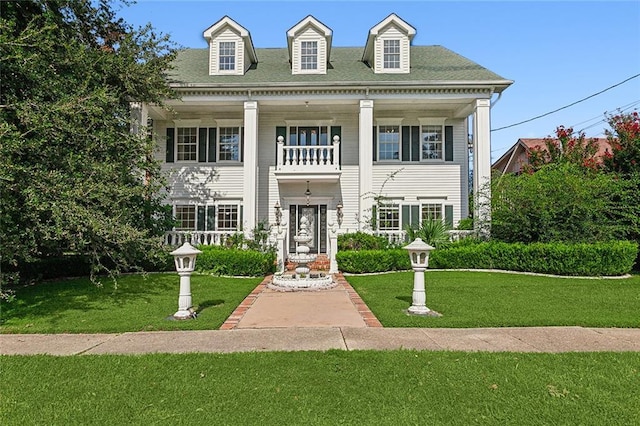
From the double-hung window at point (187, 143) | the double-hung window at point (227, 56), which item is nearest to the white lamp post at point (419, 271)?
the double-hung window at point (187, 143)

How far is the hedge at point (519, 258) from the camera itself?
37.1 ft

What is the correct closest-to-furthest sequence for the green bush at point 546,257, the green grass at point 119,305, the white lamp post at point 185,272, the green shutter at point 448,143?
1. the green grass at point 119,305
2. the white lamp post at point 185,272
3. the green bush at point 546,257
4. the green shutter at point 448,143

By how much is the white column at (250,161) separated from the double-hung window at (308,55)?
3.00 meters

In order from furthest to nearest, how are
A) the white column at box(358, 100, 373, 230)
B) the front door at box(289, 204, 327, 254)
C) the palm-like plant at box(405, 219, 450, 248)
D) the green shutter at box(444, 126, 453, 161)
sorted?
the green shutter at box(444, 126, 453, 161) → the front door at box(289, 204, 327, 254) → the white column at box(358, 100, 373, 230) → the palm-like plant at box(405, 219, 450, 248)

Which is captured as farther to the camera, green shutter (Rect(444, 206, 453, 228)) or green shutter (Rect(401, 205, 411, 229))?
green shutter (Rect(401, 205, 411, 229))

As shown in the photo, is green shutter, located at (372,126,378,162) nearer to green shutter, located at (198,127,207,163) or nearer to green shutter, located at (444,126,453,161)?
green shutter, located at (444,126,453,161)

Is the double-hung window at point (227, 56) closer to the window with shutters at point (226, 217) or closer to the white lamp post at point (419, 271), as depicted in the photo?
the window with shutters at point (226, 217)

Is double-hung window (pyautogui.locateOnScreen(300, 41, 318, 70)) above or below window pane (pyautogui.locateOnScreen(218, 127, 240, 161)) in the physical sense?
above

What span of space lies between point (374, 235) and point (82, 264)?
384 inches

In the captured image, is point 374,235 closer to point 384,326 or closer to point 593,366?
point 384,326

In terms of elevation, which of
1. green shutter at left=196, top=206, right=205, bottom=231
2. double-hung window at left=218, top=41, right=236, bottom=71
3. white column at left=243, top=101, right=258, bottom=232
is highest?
double-hung window at left=218, top=41, right=236, bottom=71

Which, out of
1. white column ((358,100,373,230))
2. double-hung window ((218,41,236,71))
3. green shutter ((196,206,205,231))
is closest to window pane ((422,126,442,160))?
white column ((358,100,373,230))

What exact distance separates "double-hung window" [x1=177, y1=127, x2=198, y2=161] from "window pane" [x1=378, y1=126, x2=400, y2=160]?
26.8 ft

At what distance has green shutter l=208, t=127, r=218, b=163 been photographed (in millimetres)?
16312
